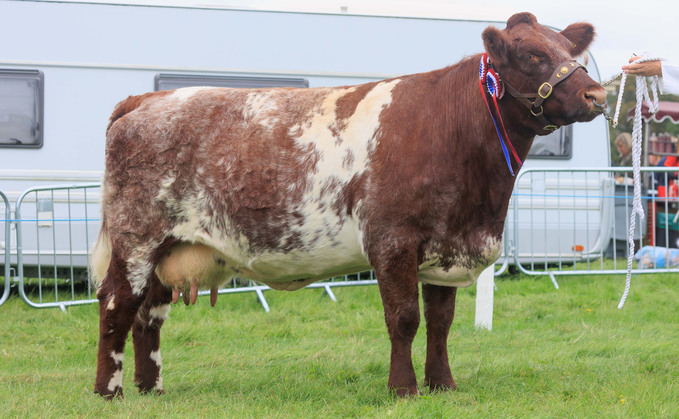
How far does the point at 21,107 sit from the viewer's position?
8922 mm

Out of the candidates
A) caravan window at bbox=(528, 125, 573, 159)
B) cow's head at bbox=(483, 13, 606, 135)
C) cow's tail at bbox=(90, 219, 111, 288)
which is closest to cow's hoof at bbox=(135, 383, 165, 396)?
cow's tail at bbox=(90, 219, 111, 288)

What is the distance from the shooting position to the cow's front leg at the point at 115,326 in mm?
4812

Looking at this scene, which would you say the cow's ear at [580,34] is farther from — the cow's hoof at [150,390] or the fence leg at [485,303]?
the cow's hoof at [150,390]

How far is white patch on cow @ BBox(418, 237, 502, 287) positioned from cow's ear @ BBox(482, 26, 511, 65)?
3.42 ft

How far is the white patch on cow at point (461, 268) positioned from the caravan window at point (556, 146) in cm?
576

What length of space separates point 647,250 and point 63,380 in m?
7.72

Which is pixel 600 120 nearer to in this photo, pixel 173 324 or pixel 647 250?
pixel 647 250

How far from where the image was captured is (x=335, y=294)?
9047 millimetres

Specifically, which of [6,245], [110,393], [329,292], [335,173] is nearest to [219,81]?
[329,292]

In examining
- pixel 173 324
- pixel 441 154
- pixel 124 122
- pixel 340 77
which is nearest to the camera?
pixel 441 154

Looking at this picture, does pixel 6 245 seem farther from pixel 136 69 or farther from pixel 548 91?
pixel 548 91

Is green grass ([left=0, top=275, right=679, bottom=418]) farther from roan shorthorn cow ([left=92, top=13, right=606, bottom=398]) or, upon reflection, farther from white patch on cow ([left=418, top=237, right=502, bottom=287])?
white patch on cow ([left=418, top=237, right=502, bottom=287])

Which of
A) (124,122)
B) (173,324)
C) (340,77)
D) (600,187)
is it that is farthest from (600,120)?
(124,122)

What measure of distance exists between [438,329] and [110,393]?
7.01 ft
